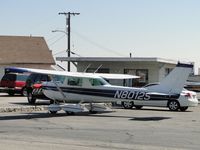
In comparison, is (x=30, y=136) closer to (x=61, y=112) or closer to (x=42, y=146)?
(x=42, y=146)

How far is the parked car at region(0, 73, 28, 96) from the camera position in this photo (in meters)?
39.6

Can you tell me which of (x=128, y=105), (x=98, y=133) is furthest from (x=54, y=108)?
(x=98, y=133)

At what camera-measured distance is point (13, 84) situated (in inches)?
1569

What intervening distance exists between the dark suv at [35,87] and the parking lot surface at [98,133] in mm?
8627

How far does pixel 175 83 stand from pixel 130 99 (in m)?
2.18

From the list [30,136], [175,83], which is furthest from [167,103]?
[30,136]

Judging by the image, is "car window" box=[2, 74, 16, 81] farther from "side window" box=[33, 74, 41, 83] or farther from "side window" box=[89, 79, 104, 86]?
"side window" box=[89, 79, 104, 86]

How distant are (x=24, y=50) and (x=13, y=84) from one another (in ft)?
60.3

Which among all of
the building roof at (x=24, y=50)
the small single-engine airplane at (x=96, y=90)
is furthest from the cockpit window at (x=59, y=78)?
the building roof at (x=24, y=50)

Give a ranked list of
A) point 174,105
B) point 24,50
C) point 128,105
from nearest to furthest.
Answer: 1. point 174,105
2. point 128,105
3. point 24,50

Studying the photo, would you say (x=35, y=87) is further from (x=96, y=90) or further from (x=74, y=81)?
(x=96, y=90)

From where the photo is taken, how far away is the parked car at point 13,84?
39.6m

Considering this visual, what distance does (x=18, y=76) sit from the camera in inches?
1575

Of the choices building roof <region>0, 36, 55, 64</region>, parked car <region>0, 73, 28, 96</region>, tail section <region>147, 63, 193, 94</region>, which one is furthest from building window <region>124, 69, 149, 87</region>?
tail section <region>147, 63, 193, 94</region>
